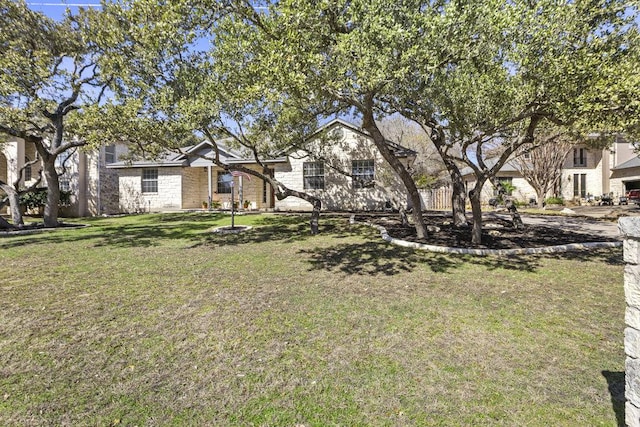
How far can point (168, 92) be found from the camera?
8.57m

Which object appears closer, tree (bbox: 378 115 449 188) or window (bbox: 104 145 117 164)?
window (bbox: 104 145 117 164)

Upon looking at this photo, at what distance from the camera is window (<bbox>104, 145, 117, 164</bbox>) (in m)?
22.2

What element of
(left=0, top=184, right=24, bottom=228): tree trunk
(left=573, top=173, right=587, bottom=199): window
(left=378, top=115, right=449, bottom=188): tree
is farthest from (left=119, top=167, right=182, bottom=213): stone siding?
(left=573, top=173, right=587, bottom=199): window

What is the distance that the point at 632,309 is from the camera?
1.89 metres

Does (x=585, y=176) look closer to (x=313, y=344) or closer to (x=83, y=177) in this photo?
Result: (x=313, y=344)

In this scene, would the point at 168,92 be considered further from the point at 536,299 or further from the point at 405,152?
the point at 405,152

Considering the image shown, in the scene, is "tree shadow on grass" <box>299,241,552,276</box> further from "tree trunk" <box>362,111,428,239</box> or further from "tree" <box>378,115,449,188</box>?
"tree" <box>378,115,449,188</box>

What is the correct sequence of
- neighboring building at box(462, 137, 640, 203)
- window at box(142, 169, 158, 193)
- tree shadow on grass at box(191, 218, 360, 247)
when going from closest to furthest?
tree shadow on grass at box(191, 218, 360, 247)
window at box(142, 169, 158, 193)
neighboring building at box(462, 137, 640, 203)

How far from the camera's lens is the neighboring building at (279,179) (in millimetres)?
18609

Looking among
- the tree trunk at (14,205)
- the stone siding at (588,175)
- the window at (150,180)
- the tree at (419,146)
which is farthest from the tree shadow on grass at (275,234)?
the stone siding at (588,175)

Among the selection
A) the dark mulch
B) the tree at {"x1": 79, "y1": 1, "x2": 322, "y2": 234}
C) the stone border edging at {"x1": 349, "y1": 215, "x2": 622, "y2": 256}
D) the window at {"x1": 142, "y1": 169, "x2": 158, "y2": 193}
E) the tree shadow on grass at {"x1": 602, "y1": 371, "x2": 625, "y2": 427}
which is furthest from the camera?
the window at {"x1": 142, "y1": 169, "x2": 158, "y2": 193}

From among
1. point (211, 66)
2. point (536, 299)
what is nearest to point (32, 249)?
point (211, 66)

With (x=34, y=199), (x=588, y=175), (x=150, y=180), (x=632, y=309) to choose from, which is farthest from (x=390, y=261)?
(x=588, y=175)

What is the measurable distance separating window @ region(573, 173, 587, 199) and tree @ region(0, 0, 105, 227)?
31.8 meters
